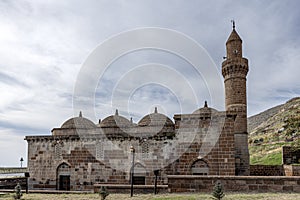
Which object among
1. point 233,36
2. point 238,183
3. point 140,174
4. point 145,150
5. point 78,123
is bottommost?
point 140,174

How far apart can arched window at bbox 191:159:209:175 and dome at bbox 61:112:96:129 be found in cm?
962

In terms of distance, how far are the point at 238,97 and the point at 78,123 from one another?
13.1 metres

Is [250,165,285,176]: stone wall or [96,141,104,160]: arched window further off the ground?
[96,141,104,160]: arched window

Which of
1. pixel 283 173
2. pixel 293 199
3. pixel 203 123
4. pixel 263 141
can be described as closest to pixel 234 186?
pixel 293 199

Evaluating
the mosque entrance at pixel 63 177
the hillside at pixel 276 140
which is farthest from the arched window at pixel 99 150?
the hillside at pixel 276 140

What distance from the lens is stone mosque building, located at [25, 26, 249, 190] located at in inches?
729

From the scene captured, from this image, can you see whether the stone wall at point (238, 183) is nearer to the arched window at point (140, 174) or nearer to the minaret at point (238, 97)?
the arched window at point (140, 174)

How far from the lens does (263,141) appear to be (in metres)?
50.3

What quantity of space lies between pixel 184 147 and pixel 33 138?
1195cm

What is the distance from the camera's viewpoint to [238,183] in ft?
45.2

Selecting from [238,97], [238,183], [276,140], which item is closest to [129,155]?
[238,183]

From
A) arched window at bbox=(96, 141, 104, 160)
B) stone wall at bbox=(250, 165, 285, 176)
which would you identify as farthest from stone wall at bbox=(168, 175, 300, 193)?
stone wall at bbox=(250, 165, 285, 176)

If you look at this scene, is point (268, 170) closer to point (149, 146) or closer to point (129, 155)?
point (149, 146)

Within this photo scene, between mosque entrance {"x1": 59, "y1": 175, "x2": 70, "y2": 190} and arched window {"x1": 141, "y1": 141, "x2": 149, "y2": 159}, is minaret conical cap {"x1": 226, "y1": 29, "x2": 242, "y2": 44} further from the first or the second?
mosque entrance {"x1": 59, "y1": 175, "x2": 70, "y2": 190}
